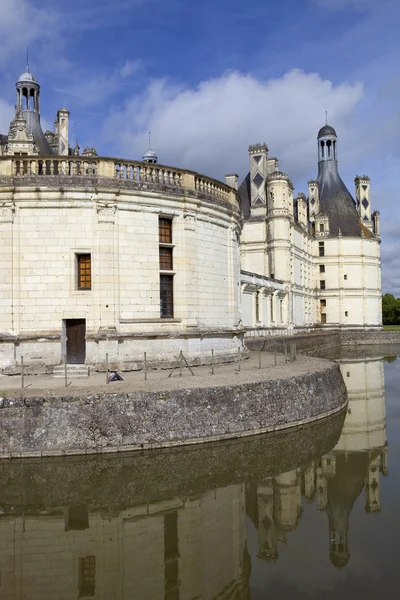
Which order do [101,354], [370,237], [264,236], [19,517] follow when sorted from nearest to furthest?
[19,517] → [101,354] → [264,236] → [370,237]

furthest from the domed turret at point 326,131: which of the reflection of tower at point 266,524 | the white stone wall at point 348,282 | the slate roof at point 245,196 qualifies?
the reflection of tower at point 266,524

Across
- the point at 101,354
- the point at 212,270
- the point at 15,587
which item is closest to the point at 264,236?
the point at 212,270

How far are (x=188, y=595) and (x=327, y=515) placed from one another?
3579 mm

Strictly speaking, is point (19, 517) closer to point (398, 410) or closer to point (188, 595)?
point (188, 595)

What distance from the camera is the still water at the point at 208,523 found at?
737 cm

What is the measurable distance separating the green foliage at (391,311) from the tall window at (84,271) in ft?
308

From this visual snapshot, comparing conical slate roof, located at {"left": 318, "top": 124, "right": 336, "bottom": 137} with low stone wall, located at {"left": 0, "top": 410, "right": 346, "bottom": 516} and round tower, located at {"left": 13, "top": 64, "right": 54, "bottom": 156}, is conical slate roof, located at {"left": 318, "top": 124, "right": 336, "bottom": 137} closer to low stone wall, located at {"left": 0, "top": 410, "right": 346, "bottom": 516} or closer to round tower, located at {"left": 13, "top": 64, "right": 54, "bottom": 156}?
round tower, located at {"left": 13, "top": 64, "right": 54, "bottom": 156}

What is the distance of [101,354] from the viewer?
17719 mm

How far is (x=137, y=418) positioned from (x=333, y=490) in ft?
15.7

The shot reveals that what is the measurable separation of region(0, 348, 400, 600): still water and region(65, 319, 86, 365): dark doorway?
6.42 meters

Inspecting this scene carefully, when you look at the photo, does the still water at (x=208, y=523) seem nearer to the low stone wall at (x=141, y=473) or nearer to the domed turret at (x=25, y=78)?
the low stone wall at (x=141, y=473)

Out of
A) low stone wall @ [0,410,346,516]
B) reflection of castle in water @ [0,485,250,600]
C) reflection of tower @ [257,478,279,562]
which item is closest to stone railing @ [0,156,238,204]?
low stone wall @ [0,410,346,516]

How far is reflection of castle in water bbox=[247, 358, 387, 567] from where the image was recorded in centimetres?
891

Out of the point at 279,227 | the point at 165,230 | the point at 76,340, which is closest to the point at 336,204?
the point at 279,227
